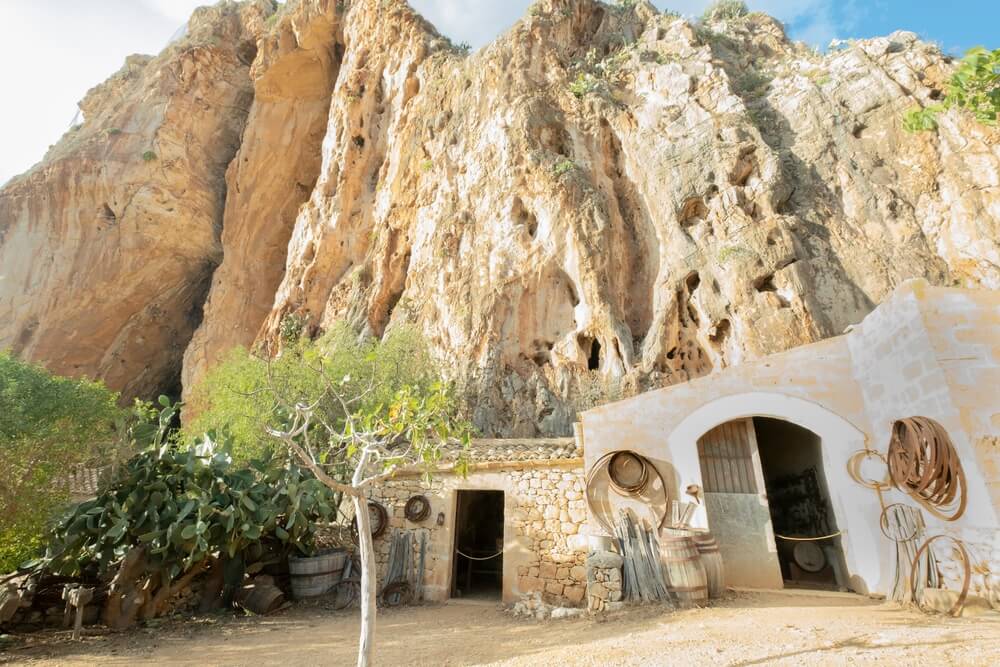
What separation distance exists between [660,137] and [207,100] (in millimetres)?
25789

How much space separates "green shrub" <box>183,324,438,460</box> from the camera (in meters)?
11.8

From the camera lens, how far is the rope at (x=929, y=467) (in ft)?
19.1

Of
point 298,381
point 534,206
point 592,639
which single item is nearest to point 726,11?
point 534,206

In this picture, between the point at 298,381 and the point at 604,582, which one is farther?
the point at 298,381

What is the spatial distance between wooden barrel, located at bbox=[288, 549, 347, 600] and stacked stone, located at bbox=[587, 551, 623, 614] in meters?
4.91

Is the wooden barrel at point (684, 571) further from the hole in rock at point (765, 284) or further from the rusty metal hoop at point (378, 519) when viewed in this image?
the hole in rock at point (765, 284)

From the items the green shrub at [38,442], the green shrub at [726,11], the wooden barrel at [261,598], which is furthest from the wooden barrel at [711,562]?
the green shrub at [726,11]

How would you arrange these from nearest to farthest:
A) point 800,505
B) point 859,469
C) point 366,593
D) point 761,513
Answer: point 366,593 < point 859,469 < point 761,513 < point 800,505

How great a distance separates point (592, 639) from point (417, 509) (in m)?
4.64

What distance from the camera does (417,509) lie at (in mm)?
9445

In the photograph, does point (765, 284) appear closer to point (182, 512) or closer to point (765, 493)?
point (765, 493)

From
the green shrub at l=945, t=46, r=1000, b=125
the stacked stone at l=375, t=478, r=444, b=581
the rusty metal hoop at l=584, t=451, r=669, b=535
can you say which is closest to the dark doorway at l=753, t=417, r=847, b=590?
the rusty metal hoop at l=584, t=451, r=669, b=535

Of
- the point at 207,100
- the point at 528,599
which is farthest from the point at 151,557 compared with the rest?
the point at 207,100

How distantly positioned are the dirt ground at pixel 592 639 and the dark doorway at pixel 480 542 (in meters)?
3.34
